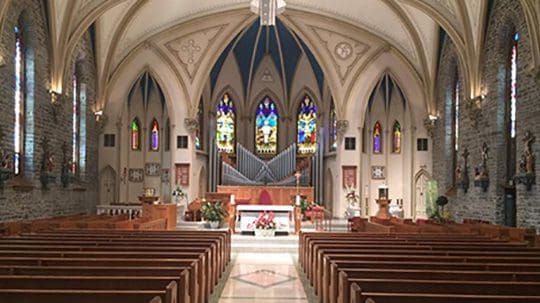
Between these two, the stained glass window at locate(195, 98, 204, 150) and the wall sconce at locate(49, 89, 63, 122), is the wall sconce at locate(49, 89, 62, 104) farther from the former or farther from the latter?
the stained glass window at locate(195, 98, 204, 150)

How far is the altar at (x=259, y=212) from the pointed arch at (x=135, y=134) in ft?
37.5

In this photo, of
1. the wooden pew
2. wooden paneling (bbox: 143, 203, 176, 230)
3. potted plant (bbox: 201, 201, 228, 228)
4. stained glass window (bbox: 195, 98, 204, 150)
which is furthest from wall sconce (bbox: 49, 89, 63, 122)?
the wooden pew

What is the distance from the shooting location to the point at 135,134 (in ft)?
106

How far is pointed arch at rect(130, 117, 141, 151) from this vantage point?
3219 cm

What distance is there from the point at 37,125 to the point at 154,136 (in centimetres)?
1344

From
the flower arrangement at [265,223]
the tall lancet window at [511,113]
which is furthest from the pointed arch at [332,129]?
the flower arrangement at [265,223]

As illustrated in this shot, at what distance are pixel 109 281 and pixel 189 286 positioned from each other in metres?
1.67

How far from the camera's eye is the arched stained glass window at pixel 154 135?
3244 centimetres

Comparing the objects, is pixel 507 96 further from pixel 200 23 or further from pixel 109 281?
pixel 109 281

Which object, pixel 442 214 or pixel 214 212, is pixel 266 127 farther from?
→ pixel 214 212

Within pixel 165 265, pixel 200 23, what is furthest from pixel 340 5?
pixel 165 265

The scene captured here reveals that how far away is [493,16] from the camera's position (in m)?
19.8

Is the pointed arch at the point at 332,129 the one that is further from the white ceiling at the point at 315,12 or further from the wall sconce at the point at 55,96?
the wall sconce at the point at 55,96

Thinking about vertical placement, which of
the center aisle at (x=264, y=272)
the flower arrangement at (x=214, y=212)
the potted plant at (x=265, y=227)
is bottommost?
the center aisle at (x=264, y=272)
